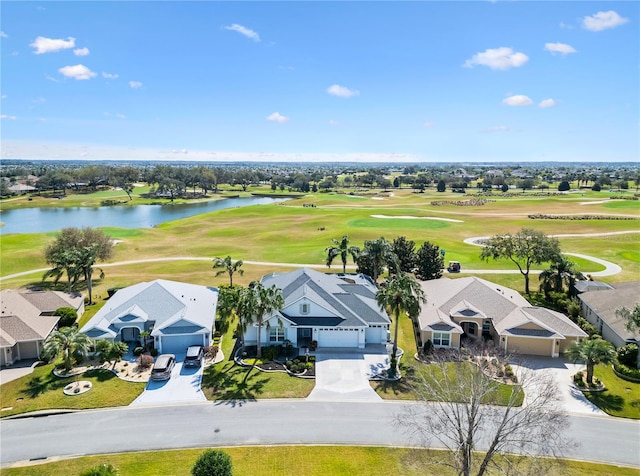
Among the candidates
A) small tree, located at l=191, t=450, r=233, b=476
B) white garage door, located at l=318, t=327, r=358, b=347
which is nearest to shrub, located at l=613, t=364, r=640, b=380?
white garage door, located at l=318, t=327, r=358, b=347

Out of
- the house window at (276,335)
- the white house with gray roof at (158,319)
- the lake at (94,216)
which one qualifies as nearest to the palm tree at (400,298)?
the house window at (276,335)

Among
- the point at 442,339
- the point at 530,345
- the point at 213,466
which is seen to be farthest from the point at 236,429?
the point at 530,345

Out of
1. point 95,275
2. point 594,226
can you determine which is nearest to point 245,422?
point 95,275

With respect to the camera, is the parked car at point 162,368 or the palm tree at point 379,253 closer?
the parked car at point 162,368

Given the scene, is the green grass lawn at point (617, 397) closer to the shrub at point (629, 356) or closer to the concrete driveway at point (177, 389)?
the shrub at point (629, 356)

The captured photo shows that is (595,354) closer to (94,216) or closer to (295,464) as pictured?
(295,464)

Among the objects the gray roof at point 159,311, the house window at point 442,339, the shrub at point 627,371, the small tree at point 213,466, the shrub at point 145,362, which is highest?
the gray roof at point 159,311

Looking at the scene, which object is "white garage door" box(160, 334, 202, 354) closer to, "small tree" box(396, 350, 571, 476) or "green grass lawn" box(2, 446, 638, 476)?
"green grass lawn" box(2, 446, 638, 476)
